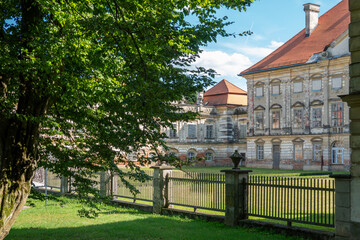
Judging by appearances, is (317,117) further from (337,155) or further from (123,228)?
(123,228)

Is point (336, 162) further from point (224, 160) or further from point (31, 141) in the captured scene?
point (31, 141)

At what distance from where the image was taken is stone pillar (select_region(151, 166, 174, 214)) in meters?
13.4

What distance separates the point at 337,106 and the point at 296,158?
20.4 feet

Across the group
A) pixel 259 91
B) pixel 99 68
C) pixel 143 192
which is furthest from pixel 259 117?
pixel 99 68

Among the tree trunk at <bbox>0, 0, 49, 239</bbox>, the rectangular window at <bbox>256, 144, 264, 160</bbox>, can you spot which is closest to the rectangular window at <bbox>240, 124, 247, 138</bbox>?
the rectangular window at <bbox>256, 144, 264, 160</bbox>

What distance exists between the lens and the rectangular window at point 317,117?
39.4 metres

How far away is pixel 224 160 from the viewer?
52.3 m

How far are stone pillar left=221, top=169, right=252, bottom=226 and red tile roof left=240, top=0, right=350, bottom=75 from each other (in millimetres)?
30664

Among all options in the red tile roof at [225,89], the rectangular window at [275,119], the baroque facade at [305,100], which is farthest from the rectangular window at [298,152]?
the red tile roof at [225,89]

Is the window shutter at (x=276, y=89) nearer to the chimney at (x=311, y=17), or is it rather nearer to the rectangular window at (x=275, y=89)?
the rectangular window at (x=275, y=89)

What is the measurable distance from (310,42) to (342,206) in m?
35.8

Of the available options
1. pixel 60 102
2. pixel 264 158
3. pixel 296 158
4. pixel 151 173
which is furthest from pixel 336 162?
pixel 60 102

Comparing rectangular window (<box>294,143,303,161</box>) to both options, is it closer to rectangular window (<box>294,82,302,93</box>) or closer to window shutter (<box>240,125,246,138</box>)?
rectangular window (<box>294,82,302,93</box>)

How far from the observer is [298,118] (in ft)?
135
